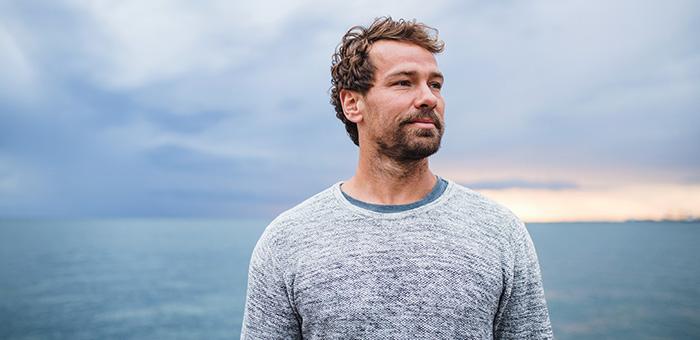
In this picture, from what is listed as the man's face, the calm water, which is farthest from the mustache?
the calm water

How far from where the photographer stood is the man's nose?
301 centimetres

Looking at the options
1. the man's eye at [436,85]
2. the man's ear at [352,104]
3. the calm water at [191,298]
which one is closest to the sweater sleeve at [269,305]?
the man's ear at [352,104]

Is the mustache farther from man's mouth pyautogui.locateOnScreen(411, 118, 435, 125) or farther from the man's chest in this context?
the man's chest

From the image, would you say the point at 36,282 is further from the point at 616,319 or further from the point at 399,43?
the point at 399,43

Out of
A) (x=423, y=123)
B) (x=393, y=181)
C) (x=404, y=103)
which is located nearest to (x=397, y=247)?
(x=393, y=181)

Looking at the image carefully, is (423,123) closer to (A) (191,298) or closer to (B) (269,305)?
(B) (269,305)

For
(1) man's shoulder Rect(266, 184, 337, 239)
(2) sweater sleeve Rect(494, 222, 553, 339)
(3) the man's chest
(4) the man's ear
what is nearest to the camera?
(3) the man's chest

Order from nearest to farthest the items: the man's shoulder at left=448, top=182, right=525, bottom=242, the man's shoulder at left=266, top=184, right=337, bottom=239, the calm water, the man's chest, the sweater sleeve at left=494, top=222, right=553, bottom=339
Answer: the man's chest, the sweater sleeve at left=494, top=222, right=553, bottom=339, the man's shoulder at left=448, top=182, right=525, bottom=242, the man's shoulder at left=266, top=184, right=337, bottom=239, the calm water

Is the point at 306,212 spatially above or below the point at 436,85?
below

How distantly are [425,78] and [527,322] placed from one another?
157 centimetres

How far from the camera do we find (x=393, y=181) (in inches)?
124

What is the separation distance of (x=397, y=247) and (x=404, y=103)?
0.84 meters

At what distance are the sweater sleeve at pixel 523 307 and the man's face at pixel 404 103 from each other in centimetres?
85

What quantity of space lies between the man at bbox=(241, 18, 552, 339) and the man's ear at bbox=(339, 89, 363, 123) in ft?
0.08
